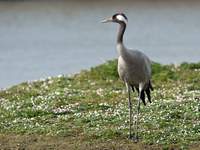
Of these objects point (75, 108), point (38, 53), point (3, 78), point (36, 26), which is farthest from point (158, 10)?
point (75, 108)

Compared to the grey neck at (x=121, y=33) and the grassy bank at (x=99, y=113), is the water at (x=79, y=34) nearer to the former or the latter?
the grassy bank at (x=99, y=113)

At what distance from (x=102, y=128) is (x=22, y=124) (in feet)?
4.92

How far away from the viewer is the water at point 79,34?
992 inches

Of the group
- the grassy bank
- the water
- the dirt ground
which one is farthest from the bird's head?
the water

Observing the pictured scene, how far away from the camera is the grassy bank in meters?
10.5

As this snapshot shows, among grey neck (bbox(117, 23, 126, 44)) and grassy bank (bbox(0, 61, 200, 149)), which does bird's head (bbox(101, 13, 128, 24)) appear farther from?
grassy bank (bbox(0, 61, 200, 149))

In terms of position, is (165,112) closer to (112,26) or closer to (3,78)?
(3,78)

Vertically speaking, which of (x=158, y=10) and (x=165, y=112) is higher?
(x=158, y=10)

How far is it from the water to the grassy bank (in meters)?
6.23

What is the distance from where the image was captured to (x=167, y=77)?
16.6 metres

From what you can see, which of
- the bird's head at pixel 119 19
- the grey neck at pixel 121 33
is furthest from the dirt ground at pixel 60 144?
the bird's head at pixel 119 19

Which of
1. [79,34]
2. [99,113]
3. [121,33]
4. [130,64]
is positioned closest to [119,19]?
[121,33]

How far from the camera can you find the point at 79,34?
33875 mm

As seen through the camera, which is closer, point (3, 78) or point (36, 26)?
point (3, 78)
